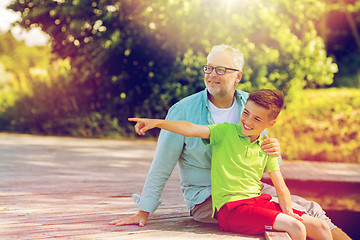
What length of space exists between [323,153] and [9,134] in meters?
5.09

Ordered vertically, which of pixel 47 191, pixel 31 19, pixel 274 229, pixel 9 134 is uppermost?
pixel 31 19

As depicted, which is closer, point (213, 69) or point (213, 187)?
point (213, 187)

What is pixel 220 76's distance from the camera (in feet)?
9.55

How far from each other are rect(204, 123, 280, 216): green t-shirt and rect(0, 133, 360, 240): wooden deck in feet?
0.82

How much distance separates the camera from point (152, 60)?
321 inches

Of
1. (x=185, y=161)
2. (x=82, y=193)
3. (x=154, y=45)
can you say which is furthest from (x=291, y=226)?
(x=154, y=45)

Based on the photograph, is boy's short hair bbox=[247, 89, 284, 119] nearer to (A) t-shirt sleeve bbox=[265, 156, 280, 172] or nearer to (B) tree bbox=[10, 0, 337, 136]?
(A) t-shirt sleeve bbox=[265, 156, 280, 172]

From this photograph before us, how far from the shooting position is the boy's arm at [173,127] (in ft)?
8.05

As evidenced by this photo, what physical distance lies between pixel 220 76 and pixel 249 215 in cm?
84

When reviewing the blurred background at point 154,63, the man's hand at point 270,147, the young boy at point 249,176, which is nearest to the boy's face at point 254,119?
the young boy at point 249,176

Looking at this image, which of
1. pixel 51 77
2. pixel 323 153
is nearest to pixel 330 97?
pixel 323 153

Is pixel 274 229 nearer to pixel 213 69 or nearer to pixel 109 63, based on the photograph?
pixel 213 69

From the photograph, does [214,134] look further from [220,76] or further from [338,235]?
[338,235]

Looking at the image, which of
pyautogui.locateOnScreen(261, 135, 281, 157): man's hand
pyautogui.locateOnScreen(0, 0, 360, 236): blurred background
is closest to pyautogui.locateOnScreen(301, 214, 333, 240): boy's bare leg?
pyautogui.locateOnScreen(261, 135, 281, 157): man's hand
